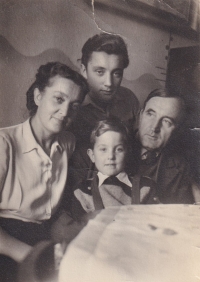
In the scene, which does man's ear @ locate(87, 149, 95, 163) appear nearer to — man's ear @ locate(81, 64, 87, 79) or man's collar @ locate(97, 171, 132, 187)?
man's collar @ locate(97, 171, 132, 187)

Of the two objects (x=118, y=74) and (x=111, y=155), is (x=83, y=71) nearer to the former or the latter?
(x=118, y=74)

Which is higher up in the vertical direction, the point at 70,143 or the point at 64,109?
the point at 64,109

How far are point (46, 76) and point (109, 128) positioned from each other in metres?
0.46

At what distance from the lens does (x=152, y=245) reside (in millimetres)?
2230

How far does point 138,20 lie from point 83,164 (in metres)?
0.90

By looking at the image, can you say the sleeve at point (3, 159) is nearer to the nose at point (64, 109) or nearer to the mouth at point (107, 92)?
the nose at point (64, 109)

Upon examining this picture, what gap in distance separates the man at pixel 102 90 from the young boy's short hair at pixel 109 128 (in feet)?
0.07

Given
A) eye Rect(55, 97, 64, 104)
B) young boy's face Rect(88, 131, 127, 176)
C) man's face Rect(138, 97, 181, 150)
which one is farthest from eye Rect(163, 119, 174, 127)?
eye Rect(55, 97, 64, 104)

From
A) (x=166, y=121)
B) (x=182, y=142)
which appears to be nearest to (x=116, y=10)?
(x=166, y=121)

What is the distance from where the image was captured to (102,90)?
2186mm

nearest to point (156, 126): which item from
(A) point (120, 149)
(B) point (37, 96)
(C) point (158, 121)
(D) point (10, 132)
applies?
(C) point (158, 121)

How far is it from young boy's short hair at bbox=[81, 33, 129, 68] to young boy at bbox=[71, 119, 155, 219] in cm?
38

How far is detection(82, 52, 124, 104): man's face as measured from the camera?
2.15m

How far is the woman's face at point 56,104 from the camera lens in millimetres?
2059
